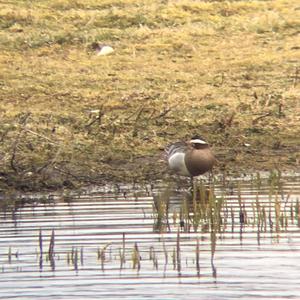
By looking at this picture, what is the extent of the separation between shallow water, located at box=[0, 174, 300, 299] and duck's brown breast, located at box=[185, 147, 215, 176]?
56cm

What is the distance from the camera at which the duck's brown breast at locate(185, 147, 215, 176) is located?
13.6 metres

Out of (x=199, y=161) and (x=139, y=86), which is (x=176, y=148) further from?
(x=139, y=86)

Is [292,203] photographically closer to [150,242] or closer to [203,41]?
[150,242]

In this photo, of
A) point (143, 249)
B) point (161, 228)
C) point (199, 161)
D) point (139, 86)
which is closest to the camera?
point (143, 249)

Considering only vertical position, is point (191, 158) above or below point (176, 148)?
below

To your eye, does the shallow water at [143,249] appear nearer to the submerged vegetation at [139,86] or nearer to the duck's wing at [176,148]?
the duck's wing at [176,148]

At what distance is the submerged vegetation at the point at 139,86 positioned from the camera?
1459 cm

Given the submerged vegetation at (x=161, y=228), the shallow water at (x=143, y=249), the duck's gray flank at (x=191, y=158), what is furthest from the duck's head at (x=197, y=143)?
the shallow water at (x=143, y=249)

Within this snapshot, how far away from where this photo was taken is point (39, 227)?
11383 mm

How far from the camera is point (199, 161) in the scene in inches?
539

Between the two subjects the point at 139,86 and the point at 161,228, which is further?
the point at 139,86

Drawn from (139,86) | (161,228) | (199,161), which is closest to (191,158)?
(199,161)

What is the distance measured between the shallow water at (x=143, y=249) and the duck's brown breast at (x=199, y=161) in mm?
564

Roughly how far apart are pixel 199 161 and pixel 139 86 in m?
4.02
